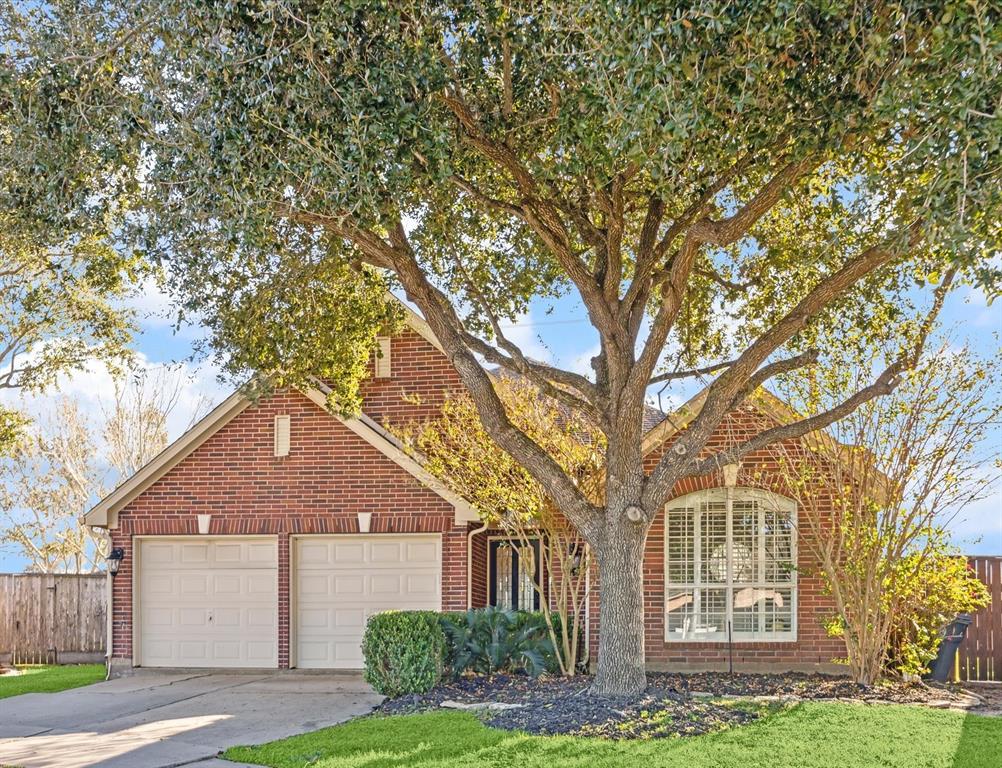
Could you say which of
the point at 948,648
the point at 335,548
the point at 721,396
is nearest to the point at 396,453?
the point at 335,548

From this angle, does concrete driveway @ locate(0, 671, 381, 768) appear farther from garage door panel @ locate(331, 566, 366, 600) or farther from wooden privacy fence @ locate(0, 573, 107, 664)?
wooden privacy fence @ locate(0, 573, 107, 664)

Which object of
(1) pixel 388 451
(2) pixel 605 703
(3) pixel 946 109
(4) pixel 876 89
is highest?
(4) pixel 876 89

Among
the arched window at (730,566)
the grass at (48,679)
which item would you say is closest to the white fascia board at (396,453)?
the arched window at (730,566)

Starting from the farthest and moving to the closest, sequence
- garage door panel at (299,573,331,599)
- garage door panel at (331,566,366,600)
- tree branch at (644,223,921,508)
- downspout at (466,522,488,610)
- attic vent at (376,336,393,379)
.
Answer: attic vent at (376,336,393,379) → garage door panel at (299,573,331,599) → garage door panel at (331,566,366,600) → downspout at (466,522,488,610) → tree branch at (644,223,921,508)

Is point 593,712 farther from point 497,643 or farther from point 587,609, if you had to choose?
point 587,609

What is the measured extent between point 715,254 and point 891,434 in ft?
10.1

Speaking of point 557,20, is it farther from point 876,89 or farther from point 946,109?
point 946,109

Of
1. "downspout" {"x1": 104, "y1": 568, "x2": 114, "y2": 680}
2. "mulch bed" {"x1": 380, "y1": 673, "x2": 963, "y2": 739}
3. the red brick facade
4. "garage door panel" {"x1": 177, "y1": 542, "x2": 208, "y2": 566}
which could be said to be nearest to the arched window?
the red brick facade

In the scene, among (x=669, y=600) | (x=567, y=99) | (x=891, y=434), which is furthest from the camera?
(x=669, y=600)

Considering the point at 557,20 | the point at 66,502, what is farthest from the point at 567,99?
the point at 66,502

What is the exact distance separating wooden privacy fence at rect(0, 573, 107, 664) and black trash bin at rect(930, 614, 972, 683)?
14624 mm

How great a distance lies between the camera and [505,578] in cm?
1772

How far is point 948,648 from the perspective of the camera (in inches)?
560

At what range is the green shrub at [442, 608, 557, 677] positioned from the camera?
13562mm
